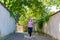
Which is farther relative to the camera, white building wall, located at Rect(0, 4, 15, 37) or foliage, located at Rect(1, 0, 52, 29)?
foliage, located at Rect(1, 0, 52, 29)

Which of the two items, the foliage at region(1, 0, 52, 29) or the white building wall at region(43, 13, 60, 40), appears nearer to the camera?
the white building wall at region(43, 13, 60, 40)

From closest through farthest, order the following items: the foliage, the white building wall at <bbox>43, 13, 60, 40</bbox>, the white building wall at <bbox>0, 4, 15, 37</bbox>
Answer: the white building wall at <bbox>0, 4, 15, 37</bbox>
the white building wall at <bbox>43, 13, 60, 40</bbox>
the foliage

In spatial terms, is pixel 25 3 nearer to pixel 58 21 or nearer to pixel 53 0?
pixel 53 0

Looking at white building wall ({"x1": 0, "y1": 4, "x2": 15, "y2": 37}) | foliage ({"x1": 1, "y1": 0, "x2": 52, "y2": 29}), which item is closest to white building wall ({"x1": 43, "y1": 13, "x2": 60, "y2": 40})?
white building wall ({"x1": 0, "y1": 4, "x2": 15, "y2": 37})

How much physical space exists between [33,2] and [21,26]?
813 cm

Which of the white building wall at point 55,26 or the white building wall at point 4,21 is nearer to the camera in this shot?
the white building wall at point 4,21

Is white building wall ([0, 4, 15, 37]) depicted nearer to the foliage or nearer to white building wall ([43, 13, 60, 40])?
white building wall ([43, 13, 60, 40])

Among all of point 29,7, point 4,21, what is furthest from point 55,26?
point 29,7

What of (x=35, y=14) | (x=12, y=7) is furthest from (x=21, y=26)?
(x=12, y=7)

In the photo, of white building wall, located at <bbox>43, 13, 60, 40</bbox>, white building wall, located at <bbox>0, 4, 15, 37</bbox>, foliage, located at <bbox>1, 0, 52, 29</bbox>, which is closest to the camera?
white building wall, located at <bbox>0, 4, 15, 37</bbox>

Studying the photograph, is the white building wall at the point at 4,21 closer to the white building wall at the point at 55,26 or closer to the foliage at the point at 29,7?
the white building wall at the point at 55,26

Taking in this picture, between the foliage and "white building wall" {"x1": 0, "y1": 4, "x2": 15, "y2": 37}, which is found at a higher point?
the foliage

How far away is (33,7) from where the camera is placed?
22.9 meters

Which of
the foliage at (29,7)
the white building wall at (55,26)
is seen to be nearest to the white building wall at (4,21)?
the white building wall at (55,26)
